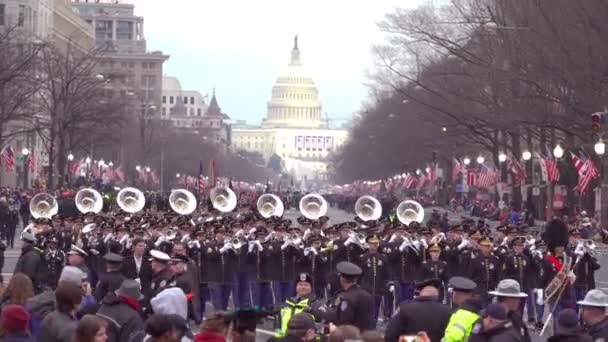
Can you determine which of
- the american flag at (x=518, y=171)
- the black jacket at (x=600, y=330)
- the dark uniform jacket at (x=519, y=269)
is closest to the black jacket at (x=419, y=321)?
the black jacket at (x=600, y=330)

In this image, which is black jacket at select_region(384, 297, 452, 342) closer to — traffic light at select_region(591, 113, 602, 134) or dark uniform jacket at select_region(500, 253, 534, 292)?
dark uniform jacket at select_region(500, 253, 534, 292)

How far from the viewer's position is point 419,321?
14797mm

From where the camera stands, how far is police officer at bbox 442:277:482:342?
47.5ft

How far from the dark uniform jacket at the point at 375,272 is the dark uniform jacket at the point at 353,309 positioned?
1026 cm

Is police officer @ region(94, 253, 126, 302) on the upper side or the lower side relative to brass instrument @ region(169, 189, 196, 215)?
lower

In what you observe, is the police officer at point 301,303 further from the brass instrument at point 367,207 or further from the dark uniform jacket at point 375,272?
the brass instrument at point 367,207

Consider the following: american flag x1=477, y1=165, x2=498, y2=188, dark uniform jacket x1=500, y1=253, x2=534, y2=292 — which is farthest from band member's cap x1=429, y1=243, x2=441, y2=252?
american flag x1=477, y1=165, x2=498, y2=188

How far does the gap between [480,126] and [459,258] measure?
39.6m

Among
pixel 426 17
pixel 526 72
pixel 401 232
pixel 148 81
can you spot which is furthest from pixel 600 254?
pixel 148 81

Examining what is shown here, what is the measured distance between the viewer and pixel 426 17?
204 feet

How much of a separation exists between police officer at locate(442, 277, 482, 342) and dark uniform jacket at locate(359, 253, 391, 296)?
10.8m

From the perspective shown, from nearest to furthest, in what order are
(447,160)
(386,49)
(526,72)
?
(526,72), (386,49), (447,160)

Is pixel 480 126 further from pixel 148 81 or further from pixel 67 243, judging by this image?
pixel 148 81

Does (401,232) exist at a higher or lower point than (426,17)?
lower
